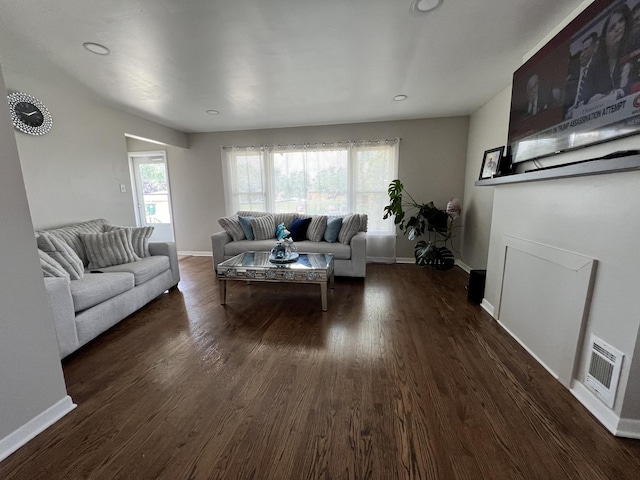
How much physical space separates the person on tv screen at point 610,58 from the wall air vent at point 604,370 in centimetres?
128

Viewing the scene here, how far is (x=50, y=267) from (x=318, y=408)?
223 cm

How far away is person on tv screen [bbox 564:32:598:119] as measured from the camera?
56.6 inches

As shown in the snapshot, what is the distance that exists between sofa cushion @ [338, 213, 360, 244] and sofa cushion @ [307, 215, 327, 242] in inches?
11.6

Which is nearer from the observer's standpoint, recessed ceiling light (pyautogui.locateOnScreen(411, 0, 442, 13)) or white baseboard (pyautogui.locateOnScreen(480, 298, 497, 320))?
recessed ceiling light (pyautogui.locateOnScreen(411, 0, 442, 13))

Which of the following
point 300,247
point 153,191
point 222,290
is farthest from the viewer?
point 153,191

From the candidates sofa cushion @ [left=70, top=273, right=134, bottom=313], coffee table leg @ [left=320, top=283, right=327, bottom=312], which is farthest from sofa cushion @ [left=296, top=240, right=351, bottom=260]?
sofa cushion @ [left=70, top=273, right=134, bottom=313]

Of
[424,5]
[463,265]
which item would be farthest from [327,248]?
[424,5]

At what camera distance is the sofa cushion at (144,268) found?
2.54 metres

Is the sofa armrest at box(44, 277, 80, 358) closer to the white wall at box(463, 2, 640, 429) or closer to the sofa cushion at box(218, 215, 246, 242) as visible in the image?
the sofa cushion at box(218, 215, 246, 242)

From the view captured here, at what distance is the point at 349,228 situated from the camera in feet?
12.0

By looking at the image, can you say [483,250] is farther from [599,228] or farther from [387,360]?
[387,360]

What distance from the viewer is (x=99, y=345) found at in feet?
6.66

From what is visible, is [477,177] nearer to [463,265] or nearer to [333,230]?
[463,265]

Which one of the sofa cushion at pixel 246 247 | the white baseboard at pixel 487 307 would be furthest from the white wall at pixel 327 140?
the white baseboard at pixel 487 307
